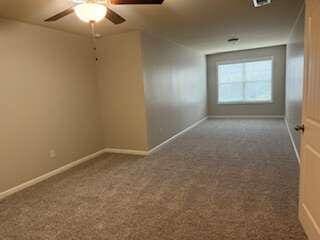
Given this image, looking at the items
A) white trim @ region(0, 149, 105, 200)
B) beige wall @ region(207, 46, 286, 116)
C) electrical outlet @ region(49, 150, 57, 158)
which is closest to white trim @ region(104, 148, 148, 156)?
white trim @ region(0, 149, 105, 200)

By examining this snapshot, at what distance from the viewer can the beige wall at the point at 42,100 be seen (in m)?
3.08

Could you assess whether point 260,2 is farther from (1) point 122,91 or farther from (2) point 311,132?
(1) point 122,91

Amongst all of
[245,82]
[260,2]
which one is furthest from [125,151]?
[245,82]

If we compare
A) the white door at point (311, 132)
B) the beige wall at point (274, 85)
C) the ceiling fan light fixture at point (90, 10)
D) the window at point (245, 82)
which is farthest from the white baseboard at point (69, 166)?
the window at point (245, 82)

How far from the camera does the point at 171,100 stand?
18.0ft

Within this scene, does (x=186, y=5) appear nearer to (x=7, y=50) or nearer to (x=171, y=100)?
(x=7, y=50)

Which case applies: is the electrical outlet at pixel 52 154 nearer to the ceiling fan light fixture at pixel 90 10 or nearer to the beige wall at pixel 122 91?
the beige wall at pixel 122 91

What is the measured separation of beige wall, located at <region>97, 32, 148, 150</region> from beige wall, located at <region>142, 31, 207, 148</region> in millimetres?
155

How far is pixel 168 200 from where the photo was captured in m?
2.69

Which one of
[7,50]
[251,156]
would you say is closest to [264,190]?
[251,156]

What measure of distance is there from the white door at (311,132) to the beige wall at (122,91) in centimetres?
285

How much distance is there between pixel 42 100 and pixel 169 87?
2754mm

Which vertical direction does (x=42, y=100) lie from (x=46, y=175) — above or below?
above

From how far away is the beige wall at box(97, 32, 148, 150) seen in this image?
4.30 m
